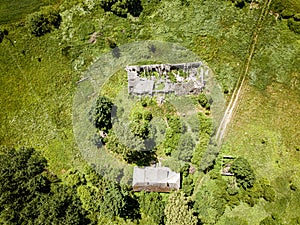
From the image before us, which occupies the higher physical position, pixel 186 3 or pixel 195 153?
pixel 186 3

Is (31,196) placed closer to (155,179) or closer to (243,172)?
(155,179)

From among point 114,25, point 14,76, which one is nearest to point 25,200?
point 14,76

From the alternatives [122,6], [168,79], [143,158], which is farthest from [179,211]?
[122,6]

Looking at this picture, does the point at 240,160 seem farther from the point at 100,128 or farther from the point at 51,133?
the point at 51,133

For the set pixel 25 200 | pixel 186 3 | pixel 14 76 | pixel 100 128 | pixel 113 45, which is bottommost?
pixel 25 200

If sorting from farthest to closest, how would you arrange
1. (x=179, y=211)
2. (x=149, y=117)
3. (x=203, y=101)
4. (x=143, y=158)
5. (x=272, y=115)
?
(x=149, y=117) → (x=203, y=101) → (x=143, y=158) → (x=272, y=115) → (x=179, y=211)

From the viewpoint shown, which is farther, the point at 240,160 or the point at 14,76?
the point at 14,76

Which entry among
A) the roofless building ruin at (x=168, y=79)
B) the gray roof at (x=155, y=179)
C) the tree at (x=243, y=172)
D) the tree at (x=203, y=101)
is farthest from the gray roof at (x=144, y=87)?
the tree at (x=243, y=172)
